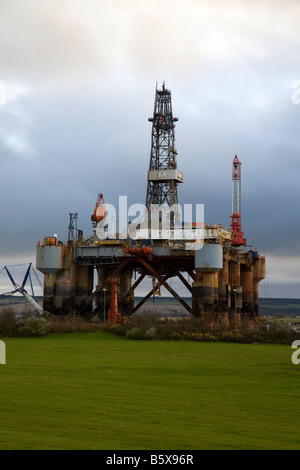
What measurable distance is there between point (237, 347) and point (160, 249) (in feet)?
73.4

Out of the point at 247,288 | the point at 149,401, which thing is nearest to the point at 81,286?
the point at 247,288

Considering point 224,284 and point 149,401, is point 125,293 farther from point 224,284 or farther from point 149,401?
point 149,401

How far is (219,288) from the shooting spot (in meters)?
68.6

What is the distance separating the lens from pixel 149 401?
2184 cm

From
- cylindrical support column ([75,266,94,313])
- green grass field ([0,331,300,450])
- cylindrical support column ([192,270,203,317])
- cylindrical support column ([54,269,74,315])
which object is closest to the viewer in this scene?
green grass field ([0,331,300,450])

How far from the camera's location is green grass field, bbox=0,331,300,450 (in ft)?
53.5

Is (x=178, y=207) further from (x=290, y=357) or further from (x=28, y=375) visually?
(x=28, y=375)

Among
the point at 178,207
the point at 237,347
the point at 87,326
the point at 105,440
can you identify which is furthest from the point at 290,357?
the point at 178,207

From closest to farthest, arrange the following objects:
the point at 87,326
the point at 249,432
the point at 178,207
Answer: the point at 249,432 < the point at 87,326 < the point at 178,207

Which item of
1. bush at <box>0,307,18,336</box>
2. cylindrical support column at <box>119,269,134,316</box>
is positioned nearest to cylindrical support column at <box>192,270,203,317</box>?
cylindrical support column at <box>119,269,134,316</box>

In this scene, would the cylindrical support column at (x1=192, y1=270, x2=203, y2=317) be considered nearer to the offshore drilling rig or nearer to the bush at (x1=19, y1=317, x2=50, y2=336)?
the offshore drilling rig

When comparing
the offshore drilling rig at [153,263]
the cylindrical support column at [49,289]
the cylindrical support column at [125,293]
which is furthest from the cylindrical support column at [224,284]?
the cylindrical support column at [49,289]

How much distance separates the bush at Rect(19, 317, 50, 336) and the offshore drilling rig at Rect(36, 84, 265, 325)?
801cm
